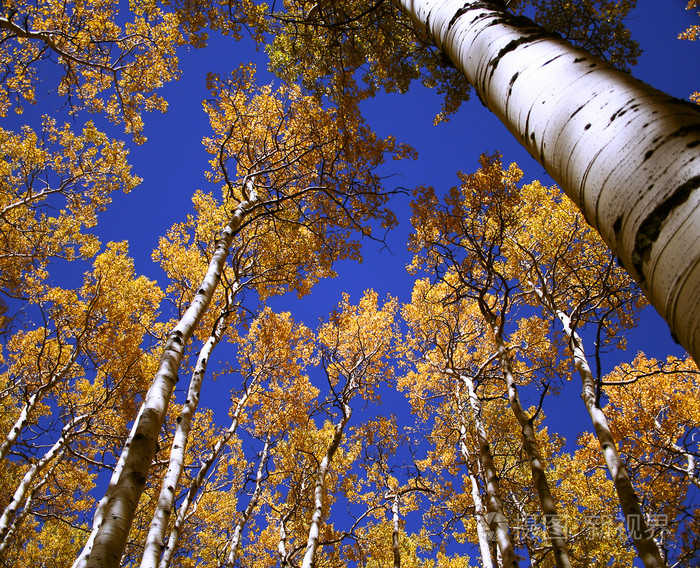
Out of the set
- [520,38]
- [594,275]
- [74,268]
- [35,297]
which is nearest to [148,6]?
[35,297]

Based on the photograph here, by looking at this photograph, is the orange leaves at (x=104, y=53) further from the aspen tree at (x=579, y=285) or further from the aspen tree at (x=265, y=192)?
the aspen tree at (x=579, y=285)

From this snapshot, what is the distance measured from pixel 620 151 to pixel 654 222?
22cm

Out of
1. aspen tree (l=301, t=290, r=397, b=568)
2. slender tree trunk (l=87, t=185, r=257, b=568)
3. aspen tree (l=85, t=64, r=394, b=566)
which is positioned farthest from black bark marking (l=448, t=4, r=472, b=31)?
aspen tree (l=301, t=290, r=397, b=568)

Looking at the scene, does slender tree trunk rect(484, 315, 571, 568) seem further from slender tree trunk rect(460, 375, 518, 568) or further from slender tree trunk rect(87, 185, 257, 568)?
slender tree trunk rect(87, 185, 257, 568)

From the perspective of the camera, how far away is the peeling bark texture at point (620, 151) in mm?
596

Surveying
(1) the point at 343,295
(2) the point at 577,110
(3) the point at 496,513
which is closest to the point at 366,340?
(1) the point at 343,295

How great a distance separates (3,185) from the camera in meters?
8.22

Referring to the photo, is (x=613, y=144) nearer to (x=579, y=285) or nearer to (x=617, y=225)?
(x=617, y=225)

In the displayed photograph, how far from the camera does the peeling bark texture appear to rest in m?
0.60

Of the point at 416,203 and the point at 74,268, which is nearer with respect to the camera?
the point at 416,203

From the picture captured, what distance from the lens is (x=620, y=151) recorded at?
0.75m

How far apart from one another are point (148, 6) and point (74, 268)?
40.7 m

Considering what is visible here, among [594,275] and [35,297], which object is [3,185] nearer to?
[35,297]

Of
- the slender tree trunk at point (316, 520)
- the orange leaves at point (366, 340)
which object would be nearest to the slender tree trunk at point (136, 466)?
the slender tree trunk at point (316, 520)
